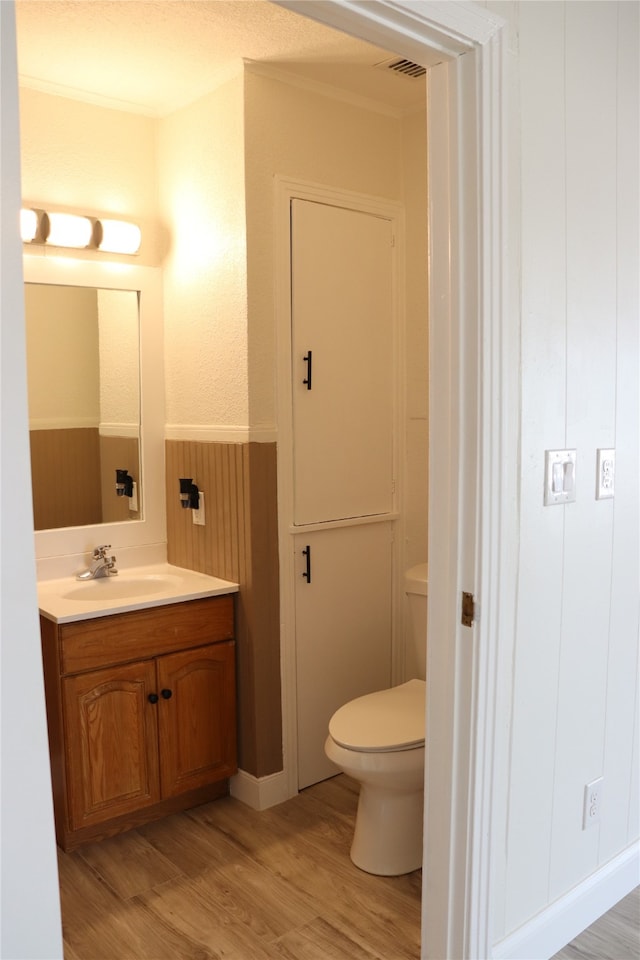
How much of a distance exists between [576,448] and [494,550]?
408mm

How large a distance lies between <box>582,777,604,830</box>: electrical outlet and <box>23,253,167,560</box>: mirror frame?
1.79 meters

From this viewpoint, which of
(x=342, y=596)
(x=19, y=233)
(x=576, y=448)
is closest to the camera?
(x=19, y=233)

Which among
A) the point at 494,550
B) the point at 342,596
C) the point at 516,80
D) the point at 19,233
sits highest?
the point at 516,80

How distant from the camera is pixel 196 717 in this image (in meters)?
2.78

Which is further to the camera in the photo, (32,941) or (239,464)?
(239,464)

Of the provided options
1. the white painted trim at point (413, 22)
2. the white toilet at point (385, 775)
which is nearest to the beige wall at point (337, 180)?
the white toilet at point (385, 775)

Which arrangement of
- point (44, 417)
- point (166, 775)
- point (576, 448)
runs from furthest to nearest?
1. point (44, 417)
2. point (166, 775)
3. point (576, 448)

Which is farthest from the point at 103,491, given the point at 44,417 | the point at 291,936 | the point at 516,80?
the point at 516,80

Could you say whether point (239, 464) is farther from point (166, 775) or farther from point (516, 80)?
point (516, 80)

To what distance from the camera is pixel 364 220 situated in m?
3.07

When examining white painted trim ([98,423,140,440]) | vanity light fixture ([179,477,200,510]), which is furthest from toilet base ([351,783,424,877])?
white painted trim ([98,423,140,440])

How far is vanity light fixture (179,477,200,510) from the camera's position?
3.01 meters

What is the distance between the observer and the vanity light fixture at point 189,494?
118 inches

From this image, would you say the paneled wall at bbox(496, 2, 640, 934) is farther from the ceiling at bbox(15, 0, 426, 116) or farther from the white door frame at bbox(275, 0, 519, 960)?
the ceiling at bbox(15, 0, 426, 116)
